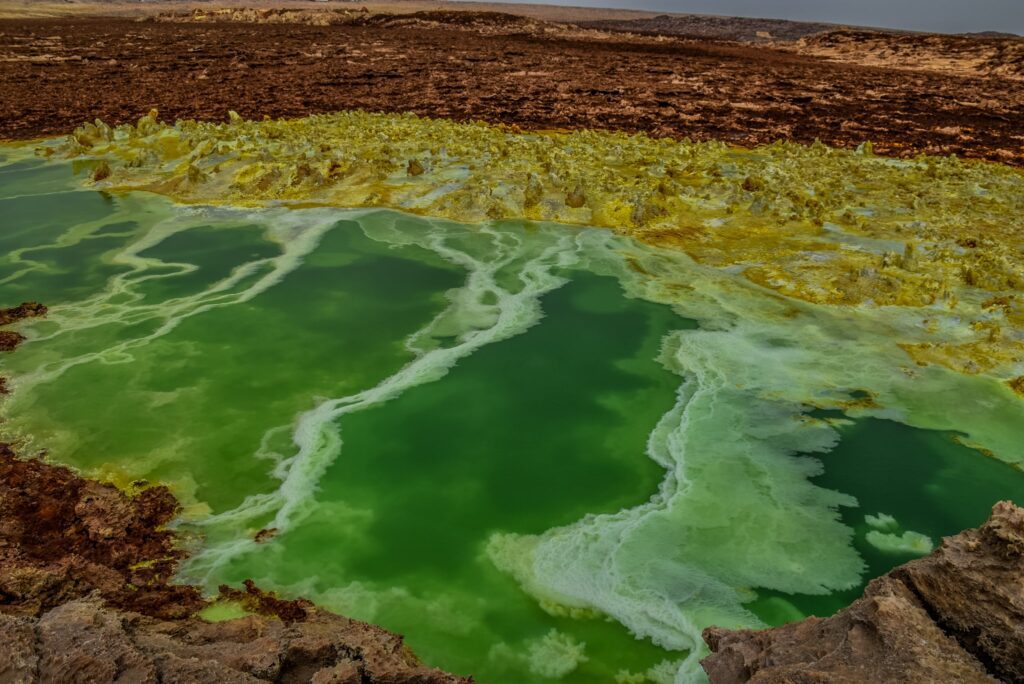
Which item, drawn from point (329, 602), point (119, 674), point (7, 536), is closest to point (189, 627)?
point (119, 674)

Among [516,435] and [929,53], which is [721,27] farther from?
[516,435]

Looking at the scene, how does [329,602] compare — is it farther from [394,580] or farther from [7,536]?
[7,536]

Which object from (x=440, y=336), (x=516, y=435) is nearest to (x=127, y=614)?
(x=516, y=435)

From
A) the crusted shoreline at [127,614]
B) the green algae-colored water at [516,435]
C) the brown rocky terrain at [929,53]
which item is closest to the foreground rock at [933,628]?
the green algae-colored water at [516,435]

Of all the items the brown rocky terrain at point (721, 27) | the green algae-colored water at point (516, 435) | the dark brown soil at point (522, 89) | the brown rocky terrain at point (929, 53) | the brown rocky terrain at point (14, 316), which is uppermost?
the brown rocky terrain at point (721, 27)

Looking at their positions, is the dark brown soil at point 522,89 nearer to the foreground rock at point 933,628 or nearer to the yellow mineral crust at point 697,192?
the yellow mineral crust at point 697,192

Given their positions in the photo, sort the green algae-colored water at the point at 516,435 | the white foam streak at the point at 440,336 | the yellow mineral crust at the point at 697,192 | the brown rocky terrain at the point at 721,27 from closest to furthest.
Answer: the green algae-colored water at the point at 516,435
the white foam streak at the point at 440,336
the yellow mineral crust at the point at 697,192
the brown rocky terrain at the point at 721,27
